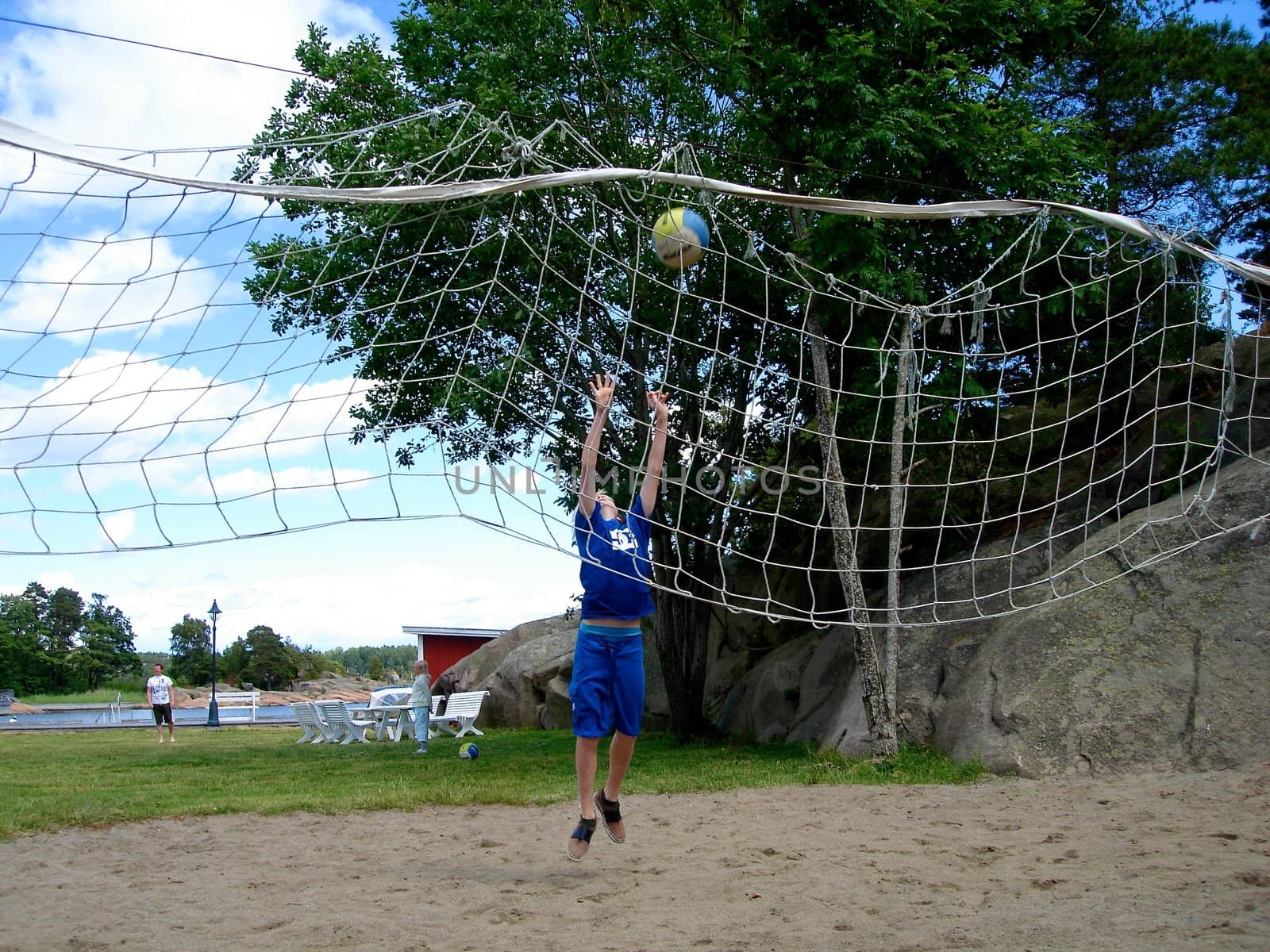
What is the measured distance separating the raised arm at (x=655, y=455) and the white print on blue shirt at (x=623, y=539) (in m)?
0.14

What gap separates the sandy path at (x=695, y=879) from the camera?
4023mm

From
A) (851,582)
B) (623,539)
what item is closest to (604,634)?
(623,539)

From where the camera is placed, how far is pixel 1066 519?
1192 centimetres

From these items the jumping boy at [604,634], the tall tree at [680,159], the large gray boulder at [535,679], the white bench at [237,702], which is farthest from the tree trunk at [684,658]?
the white bench at [237,702]

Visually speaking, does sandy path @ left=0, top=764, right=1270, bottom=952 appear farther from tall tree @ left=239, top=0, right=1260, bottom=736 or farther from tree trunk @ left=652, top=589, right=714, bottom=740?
tree trunk @ left=652, top=589, right=714, bottom=740

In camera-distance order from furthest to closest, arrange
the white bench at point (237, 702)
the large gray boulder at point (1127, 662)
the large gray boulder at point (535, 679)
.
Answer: the white bench at point (237, 702), the large gray boulder at point (535, 679), the large gray boulder at point (1127, 662)

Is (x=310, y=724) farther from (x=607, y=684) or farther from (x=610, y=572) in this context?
(x=610, y=572)

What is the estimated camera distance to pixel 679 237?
6230 millimetres

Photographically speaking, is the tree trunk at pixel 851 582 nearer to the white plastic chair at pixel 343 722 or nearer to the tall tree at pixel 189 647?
the white plastic chair at pixel 343 722

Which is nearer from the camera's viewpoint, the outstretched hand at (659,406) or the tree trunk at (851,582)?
the outstretched hand at (659,406)

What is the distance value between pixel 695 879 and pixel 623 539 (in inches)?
65.7

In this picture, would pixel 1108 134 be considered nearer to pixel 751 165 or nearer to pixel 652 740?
pixel 751 165

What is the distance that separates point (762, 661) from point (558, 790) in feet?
19.6

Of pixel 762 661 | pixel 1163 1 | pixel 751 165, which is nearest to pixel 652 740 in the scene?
pixel 762 661
